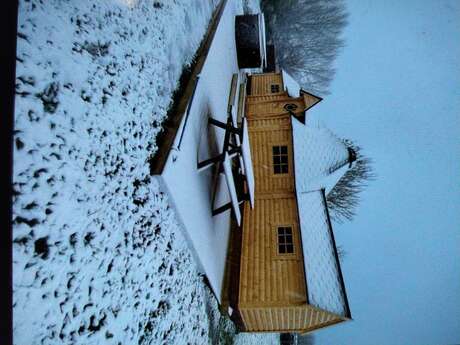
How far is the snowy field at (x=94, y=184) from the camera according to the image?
188 cm

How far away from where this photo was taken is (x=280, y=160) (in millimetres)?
6980

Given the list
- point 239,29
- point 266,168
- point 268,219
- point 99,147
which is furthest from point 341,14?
point 99,147

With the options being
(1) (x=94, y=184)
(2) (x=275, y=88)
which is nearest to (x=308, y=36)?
(2) (x=275, y=88)

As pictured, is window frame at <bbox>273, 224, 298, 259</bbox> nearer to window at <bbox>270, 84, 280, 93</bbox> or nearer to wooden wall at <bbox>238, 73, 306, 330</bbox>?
wooden wall at <bbox>238, 73, 306, 330</bbox>

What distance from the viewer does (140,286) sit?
299 cm

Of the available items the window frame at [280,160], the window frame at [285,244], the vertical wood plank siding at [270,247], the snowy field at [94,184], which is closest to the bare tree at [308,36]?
the vertical wood plank siding at [270,247]

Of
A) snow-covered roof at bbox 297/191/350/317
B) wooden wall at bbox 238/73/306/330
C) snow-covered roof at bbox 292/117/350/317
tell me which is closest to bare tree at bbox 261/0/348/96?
snow-covered roof at bbox 292/117/350/317

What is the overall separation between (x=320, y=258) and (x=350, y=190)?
395 inches

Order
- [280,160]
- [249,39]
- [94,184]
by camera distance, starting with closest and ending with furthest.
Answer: [94,184]
[280,160]
[249,39]

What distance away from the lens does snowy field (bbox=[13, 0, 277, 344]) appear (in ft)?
6.15

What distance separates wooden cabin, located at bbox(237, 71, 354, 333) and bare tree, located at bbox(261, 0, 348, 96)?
6.55 m

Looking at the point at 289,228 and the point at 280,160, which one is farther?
the point at 280,160

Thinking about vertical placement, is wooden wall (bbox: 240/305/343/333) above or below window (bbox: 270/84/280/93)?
below

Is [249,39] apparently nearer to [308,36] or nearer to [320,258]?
[320,258]
